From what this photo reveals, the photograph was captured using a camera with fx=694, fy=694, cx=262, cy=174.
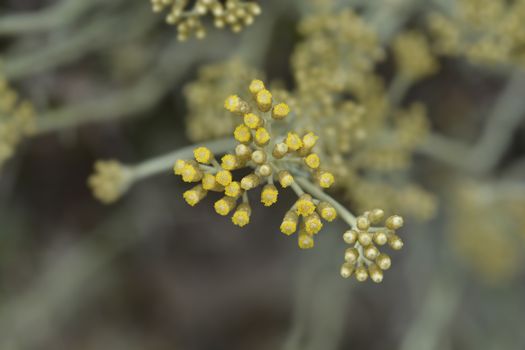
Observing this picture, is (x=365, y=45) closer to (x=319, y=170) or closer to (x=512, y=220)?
(x=319, y=170)

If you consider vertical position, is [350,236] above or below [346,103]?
below

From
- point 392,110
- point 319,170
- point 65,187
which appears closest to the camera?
point 319,170

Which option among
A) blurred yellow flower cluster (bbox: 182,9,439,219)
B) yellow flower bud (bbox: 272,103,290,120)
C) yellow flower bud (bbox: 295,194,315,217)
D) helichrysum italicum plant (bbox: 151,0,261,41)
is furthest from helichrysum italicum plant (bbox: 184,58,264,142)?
yellow flower bud (bbox: 295,194,315,217)

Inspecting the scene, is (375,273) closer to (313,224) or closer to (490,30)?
(313,224)

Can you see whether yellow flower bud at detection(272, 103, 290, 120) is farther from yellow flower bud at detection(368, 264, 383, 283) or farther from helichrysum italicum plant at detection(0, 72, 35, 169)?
helichrysum italicum plant at detection(0, 72, 35, 169)

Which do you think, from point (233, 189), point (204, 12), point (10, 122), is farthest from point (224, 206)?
point (10, 122)

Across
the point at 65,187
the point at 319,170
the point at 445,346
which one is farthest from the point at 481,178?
the point at 65,187
